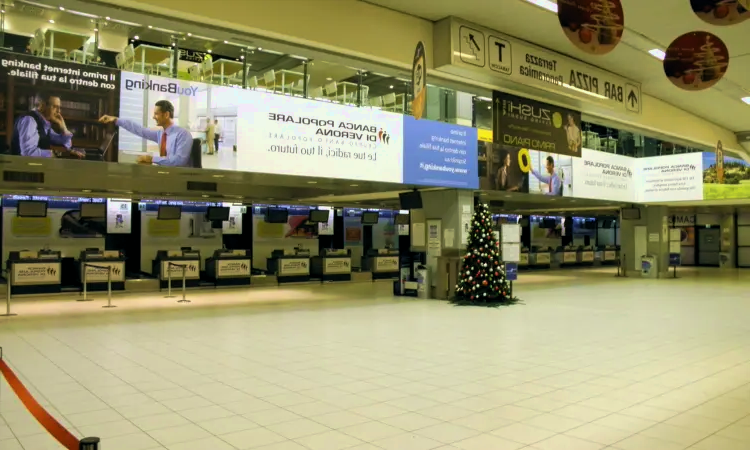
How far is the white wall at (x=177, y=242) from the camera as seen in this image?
57.1 feet

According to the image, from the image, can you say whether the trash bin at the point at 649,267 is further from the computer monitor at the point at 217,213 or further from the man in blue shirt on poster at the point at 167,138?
the man in blue shirt on poster at the point at 167,138

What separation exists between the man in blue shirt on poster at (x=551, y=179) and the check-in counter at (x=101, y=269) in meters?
11.8

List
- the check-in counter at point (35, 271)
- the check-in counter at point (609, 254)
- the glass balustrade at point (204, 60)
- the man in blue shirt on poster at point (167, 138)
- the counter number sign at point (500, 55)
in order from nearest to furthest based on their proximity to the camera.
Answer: the counter number sign at point (500, 55), the glass balustrade at point (204, 60), the man in blue shirt on poster at point (167, 138), the check-in counter at point (35, 271), the check-in counter at point (609, 254)

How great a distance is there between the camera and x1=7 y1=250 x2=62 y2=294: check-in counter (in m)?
13.8

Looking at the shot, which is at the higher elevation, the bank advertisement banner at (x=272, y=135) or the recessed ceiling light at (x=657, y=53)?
the recessed ceiling light at (x=657, y=53)

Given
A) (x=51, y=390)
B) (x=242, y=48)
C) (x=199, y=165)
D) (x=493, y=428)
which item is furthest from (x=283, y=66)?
(x=493, y=428)

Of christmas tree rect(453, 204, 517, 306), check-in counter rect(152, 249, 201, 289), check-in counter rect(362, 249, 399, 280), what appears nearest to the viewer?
christmas tree rect(453, 204, 517, 306)

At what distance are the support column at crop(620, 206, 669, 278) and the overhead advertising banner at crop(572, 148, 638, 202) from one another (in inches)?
71.9

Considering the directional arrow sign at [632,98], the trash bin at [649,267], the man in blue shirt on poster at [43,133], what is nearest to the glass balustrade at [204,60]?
the man in blue shirt on poster at [43,133]

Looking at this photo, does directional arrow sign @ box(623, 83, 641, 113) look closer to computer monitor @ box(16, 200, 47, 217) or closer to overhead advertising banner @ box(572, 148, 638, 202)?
overhead advertising banner @ box(572, 148, 638, 202)

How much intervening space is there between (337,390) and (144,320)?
6.02m

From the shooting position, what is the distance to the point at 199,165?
366 inches

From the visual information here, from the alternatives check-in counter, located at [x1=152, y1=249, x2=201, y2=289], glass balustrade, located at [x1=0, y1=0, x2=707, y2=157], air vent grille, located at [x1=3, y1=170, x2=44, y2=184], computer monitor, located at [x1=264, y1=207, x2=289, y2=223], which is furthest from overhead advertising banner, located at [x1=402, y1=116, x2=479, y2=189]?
computer monitor, located at [x1=264, y1=207, x2=289, y2=223]

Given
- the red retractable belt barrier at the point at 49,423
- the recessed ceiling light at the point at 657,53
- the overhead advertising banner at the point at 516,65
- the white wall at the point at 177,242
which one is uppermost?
the recessed ceiling light at the point at 657,53
